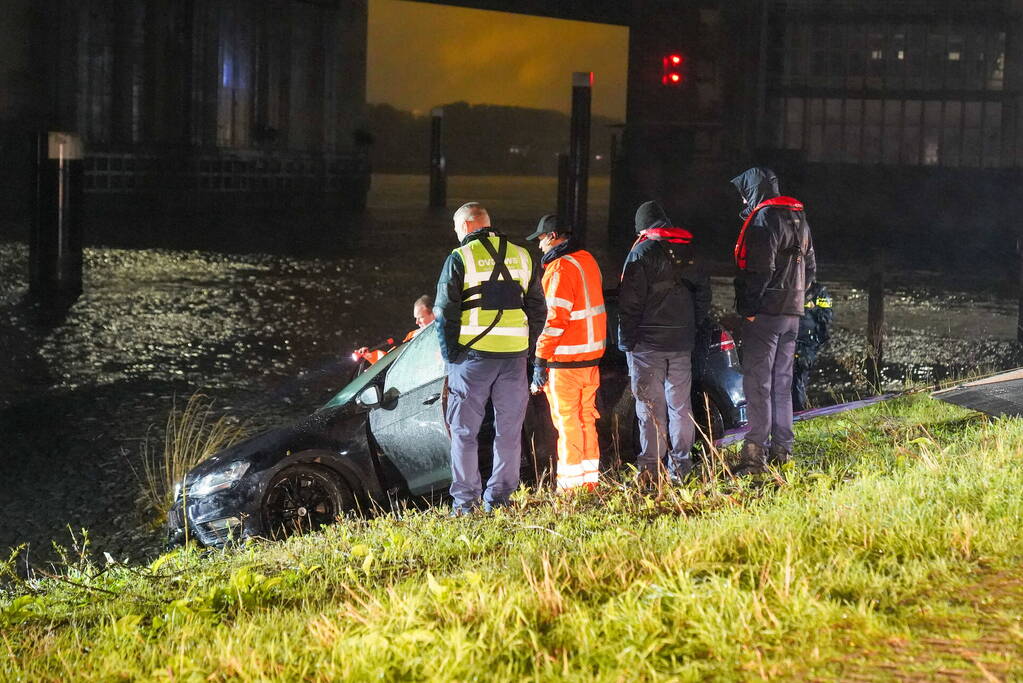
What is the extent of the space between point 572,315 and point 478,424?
32.4 inches

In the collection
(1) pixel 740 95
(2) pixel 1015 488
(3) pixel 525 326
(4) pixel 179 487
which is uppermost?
(1) pixel 740 95

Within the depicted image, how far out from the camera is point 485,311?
631 cm

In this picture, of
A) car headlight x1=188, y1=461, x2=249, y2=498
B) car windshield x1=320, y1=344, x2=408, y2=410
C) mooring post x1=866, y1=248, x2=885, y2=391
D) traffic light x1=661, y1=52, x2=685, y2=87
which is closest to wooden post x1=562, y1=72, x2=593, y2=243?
traffic light x1=661, y1=52, x2=685, y2=87

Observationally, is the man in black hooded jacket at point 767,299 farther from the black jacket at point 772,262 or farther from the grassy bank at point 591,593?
the grassy bank at point 591,593

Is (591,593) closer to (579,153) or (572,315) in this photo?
(572,315)

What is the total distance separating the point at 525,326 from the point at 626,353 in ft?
2.64

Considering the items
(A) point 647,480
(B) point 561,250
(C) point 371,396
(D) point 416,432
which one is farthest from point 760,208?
(C) point 371,396

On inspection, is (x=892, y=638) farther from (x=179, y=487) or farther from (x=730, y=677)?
(x=179, y=487)

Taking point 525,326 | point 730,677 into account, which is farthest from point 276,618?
point 525,326

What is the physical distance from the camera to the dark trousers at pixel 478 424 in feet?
20.8

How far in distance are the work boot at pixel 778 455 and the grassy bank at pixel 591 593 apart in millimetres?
770

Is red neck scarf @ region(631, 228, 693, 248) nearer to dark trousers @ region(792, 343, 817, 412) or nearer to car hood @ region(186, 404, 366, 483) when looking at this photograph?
car hood @ region(186, 404, 366, 483)

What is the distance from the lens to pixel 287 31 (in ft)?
137

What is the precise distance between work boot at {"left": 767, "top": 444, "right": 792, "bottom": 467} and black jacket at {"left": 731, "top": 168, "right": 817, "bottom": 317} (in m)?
0.80
